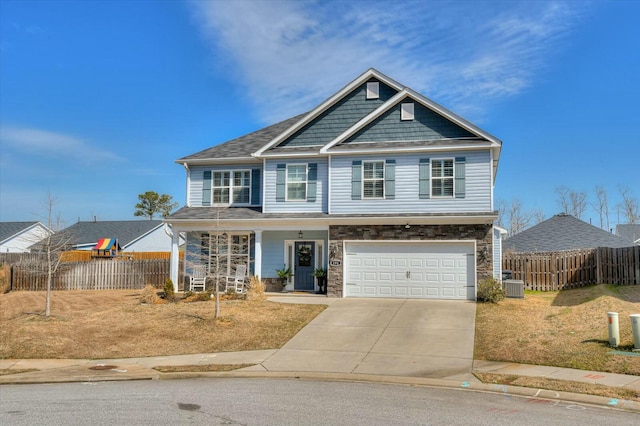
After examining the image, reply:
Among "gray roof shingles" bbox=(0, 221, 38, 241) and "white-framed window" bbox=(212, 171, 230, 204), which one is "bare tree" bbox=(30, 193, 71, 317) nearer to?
"white-framed window" bbox=(212, 171, 230, 204)

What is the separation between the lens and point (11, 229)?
43562mm

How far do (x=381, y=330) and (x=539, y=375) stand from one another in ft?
16.7

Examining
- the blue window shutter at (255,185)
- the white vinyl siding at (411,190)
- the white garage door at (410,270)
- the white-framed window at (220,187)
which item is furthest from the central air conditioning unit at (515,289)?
the white-framed window at (220,187)

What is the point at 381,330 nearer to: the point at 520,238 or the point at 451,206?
the point at 451,206

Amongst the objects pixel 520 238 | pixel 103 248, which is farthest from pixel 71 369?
pixel 520 238

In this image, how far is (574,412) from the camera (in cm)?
727

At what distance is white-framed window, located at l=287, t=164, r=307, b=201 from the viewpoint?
67.9ft

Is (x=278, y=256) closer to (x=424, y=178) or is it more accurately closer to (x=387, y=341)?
(x=424, y=178)

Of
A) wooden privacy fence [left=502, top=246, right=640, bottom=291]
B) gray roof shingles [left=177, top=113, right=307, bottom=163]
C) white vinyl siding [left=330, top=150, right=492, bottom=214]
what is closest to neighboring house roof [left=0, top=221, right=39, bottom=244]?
gray roof shingles [left=177, top=113, right=307, bottom=163]

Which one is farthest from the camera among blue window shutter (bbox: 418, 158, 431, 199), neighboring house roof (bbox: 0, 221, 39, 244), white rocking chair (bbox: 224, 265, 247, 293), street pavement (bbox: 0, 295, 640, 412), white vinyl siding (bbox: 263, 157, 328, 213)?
neighboring house roof (bbox: 0, 221, 39, 244)

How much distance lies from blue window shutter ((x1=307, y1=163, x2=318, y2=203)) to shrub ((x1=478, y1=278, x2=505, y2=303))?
24.9ft

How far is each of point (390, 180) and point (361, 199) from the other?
139cm

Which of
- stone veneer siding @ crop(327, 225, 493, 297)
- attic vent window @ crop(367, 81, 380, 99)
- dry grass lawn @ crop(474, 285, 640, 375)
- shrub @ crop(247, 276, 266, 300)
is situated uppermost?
attic vent window @ crop(367, 81, 380, 99)

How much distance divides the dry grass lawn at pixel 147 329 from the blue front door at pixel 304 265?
13.5 ft
